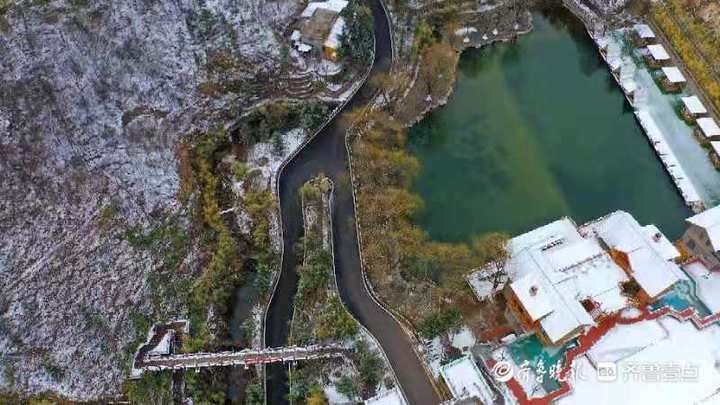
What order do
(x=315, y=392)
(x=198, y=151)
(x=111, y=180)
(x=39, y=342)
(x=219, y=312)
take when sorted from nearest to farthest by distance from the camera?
(x=315, y=392), (x=39, y=342), (x=219, y=312), (x=111, y=180), (x=198, y=151)

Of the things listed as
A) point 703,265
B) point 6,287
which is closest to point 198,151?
point 6,287

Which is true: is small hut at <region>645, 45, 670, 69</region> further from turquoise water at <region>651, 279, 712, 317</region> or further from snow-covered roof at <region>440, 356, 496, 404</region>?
snow-covered roof at <region>440, 356, 496, 404</region>

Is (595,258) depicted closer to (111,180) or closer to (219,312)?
(219,312)

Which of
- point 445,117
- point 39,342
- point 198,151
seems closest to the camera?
point 39,342

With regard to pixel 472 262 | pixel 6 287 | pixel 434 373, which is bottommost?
pixel 434 373

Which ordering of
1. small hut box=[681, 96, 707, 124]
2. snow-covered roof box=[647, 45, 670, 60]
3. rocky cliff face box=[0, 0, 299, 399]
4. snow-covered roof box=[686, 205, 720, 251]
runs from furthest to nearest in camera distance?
1. snow-covered roof box=[647, 45, 670, 60]
2. small hut box=[681, 96, 707, 124]
3. rocky cliff face box=[0, 0, 299, 399]
4. snow-covered roof box=[686, 205, 720, 251]

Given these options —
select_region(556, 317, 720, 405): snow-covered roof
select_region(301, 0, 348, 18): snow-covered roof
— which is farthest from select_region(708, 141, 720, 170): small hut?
select_region(301, 0, 348, 18): snow-covered roof
